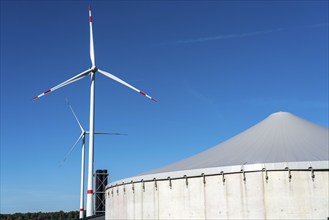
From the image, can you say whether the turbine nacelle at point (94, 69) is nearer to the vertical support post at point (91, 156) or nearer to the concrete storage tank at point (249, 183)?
the vertical support post at point (91, 156)

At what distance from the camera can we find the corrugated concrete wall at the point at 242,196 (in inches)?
1071

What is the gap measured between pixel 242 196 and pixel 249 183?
0.99 m

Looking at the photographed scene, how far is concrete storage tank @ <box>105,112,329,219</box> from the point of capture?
2738 cm

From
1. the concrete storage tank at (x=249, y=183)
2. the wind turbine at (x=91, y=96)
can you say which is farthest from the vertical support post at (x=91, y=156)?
the concrete storage tank at (x=249, y=183)

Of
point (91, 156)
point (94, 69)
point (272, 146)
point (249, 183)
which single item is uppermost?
point (94, 69)

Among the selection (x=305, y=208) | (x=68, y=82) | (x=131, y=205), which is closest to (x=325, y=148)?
(x=305, y=208)

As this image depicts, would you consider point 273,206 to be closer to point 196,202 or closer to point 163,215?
point 196,202

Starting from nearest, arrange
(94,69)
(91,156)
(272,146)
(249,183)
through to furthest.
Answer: (249,183) → (272,146) → (91,156) → (94,69)

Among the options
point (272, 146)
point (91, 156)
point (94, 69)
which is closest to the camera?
point (272, 146)

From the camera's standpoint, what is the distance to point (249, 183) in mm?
28500

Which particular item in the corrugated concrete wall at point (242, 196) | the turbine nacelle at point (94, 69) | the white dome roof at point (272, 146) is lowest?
the corrugated concrete wall at point (242, 196)

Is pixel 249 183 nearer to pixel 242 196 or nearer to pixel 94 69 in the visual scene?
pixel 242 196

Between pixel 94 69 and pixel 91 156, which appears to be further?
pixel 94 69

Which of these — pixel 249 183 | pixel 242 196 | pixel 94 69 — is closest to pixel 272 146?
pixel 249 183
